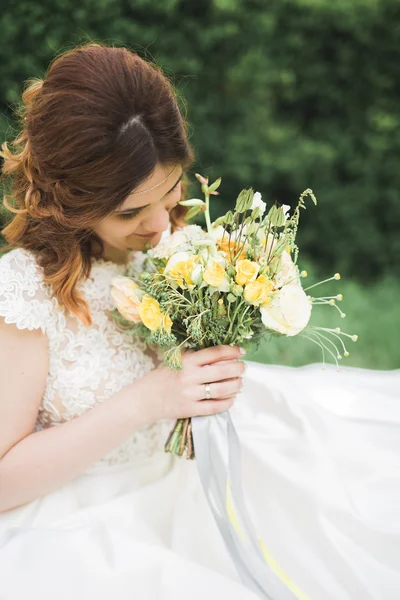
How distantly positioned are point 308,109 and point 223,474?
13.9 ft

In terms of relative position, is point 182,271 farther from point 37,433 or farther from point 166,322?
point 37,433

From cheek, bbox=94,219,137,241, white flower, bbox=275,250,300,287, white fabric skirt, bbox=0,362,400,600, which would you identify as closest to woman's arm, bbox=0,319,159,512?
white fabric skirt, bbox=0,362,400,600

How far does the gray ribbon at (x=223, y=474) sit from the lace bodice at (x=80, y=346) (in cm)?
31

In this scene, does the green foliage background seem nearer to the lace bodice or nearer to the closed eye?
the lace bodice

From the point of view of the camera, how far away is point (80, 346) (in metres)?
1.85

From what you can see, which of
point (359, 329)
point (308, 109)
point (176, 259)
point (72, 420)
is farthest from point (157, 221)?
point (308, 109)

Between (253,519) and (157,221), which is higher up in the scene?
(157,221)

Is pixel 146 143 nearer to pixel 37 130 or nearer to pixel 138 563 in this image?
pixel 37 130

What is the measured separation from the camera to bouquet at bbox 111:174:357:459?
1543 mm

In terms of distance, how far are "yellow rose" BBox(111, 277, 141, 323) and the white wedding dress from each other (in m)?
0.20

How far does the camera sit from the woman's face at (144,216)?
1.71 metres

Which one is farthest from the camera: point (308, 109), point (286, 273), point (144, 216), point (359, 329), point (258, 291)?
point (308, 109)

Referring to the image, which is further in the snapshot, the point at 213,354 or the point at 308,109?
the point at 308,109

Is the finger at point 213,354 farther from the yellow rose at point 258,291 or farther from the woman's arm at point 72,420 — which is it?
the yellow rose at point 258,291
